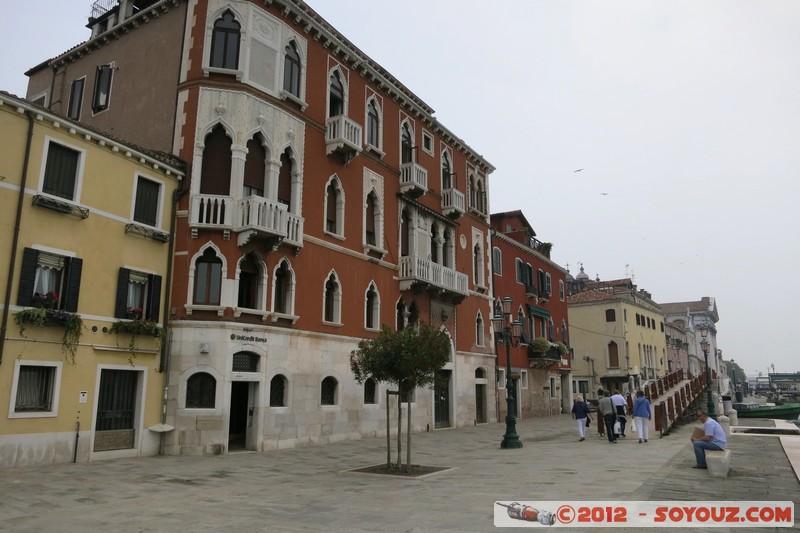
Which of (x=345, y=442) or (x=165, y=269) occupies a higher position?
(x=165, y=269)

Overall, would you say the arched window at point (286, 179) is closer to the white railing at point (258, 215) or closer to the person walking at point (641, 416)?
the white railing at point (258, 215)

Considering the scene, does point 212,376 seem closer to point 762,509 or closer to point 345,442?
point 345,442

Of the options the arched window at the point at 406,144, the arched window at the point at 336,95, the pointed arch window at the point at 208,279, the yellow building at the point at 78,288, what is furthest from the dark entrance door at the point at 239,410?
the arched window at the point at 406,144

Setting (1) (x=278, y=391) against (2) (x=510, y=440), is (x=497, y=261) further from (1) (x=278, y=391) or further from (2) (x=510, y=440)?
(1) (x=278, y=391)

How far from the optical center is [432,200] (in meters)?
28.4

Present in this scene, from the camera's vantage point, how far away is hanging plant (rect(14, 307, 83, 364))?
13.3 metres

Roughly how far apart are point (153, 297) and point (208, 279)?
157 cm

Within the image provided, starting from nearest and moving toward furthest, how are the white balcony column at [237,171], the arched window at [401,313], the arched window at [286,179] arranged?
1. the white balcony column at [237,171]
2. the arched window at [286,179]
3. the arched window at [401,313]

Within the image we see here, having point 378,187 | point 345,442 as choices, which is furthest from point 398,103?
point 345,442

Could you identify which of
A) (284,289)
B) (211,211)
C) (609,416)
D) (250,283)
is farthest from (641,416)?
(211,211)

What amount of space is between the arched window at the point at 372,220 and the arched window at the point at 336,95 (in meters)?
3.48

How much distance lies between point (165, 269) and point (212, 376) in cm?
342

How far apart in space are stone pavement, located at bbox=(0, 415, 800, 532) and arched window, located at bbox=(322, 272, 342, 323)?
18.1 ft

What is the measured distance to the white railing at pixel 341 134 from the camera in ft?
68.8
